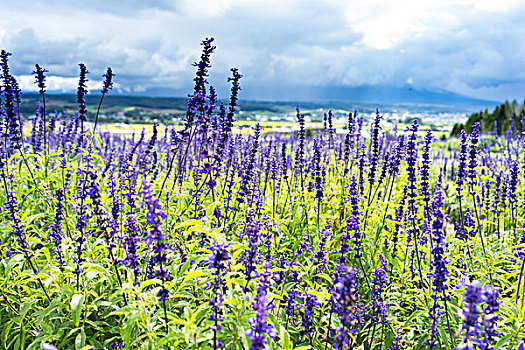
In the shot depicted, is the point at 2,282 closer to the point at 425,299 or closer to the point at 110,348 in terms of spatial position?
the point at 110,348

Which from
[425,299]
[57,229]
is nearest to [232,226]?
[57,229]

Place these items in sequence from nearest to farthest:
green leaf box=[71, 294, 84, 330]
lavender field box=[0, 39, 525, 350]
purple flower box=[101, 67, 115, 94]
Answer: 1. lavender field box=[0, 39, 525, 350]
2. green leaf box=[71, 294, 84, 330]
3. purple flower box=[101, 67, 115, 94]

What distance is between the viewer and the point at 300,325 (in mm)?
5438

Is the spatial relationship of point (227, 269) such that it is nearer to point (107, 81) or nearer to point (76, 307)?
point (76, 307)

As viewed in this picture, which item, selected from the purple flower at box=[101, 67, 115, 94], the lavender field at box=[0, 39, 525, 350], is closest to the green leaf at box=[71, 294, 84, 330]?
the lavender field at box=[0, 39, 525, 350]

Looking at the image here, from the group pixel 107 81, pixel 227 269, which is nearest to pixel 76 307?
pixel 227 269

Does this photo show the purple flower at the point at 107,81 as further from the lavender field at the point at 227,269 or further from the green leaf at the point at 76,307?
the green leaf at the point at 76,307

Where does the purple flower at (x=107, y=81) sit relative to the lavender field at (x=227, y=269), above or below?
above

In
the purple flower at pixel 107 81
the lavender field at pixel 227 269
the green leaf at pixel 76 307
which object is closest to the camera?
the lavender field at pixel 227 269

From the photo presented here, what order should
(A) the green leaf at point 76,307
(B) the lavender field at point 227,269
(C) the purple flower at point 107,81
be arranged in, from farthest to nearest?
1. (C) the purple flower at point 107,81
2. (A) the green leaf at point 76,307
3. (B) the lavender field at point 227,269

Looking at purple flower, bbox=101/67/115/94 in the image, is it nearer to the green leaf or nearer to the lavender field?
the lavender field

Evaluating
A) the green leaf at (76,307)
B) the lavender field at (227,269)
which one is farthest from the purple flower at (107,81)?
the green leaf at (76,307)

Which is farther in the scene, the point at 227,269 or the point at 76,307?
the point at 227,269

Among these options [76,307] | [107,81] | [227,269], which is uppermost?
[107,81]
